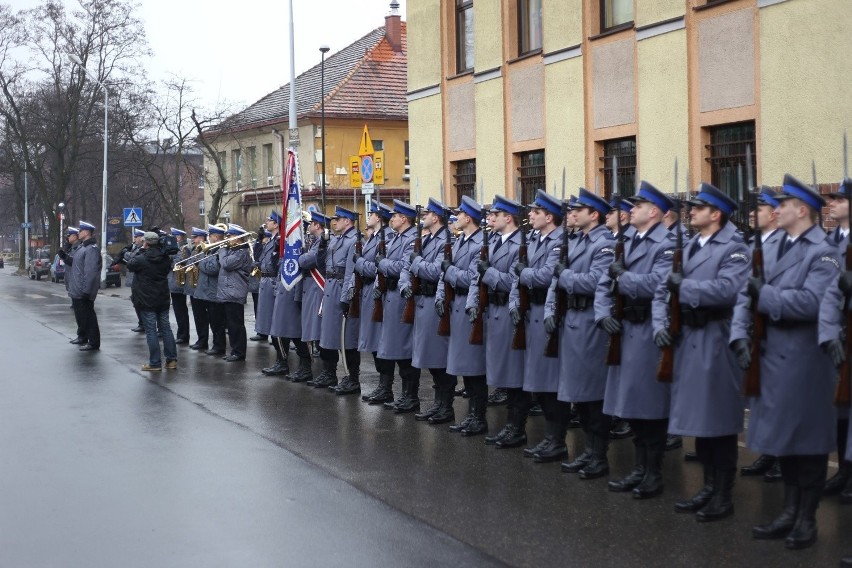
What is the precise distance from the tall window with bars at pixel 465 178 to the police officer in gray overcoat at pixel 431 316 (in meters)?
9.86

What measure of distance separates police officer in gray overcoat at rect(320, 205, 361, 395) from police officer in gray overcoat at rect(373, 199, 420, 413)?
41.8 inches

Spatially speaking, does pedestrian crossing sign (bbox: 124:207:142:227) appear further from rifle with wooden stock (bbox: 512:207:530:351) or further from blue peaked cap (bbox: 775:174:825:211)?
blue peaked cap (bbox: 775:174:825:211)

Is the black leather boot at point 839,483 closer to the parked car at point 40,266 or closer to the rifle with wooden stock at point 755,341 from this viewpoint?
the rifle with wooden stock at point 755,341

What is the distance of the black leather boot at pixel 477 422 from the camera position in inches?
405

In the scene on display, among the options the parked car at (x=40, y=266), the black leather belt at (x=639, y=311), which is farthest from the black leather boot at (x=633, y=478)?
the parked car at (x=40, y=266)

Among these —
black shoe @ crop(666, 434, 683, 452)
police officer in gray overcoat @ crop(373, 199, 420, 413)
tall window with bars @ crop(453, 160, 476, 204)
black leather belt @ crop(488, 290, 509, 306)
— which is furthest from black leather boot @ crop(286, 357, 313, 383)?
tall window with bars @ crop(453, 160, 476, 204)

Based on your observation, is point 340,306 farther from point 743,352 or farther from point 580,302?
point 743,352

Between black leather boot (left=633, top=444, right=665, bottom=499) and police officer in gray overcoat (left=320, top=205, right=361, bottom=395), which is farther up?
police officer in gray overcoat (left=320, top=205, right=361, bottom=395)

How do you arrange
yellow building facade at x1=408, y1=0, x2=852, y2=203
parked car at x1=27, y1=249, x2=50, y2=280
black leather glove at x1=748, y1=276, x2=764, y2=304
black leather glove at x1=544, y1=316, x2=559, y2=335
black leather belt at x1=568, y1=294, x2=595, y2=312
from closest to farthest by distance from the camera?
black leather glove at x1=748, y1=276, x2=764, y2=304, black leather belt at x1=568, y1=294, x2=595, y2=312, black leather glove at x1=544, y1=316, x2=559, y2=335, yellow building facade at x1=408, y1=0, x2=852, y2=203, parked car at x1=27, y1=249, x2=50, y2=280

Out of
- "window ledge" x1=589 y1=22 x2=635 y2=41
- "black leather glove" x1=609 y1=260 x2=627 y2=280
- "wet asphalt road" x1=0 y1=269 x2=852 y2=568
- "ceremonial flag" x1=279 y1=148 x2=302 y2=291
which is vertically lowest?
"wet asphalt road" x1=0 y1=269 x2=852 y2=568

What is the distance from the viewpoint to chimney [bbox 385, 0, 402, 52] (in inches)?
1997

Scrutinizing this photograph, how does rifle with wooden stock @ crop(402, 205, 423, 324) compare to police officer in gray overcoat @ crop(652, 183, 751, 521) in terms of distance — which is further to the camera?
rifle with wooden stock @ crop(402, 205, 423, 324)

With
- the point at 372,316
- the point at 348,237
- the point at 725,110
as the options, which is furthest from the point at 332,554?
the point at 725,110

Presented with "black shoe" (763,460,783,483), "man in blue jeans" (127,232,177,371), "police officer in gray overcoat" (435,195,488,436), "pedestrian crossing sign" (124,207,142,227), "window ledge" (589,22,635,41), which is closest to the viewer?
"black shoe" (763,460,783,483)
